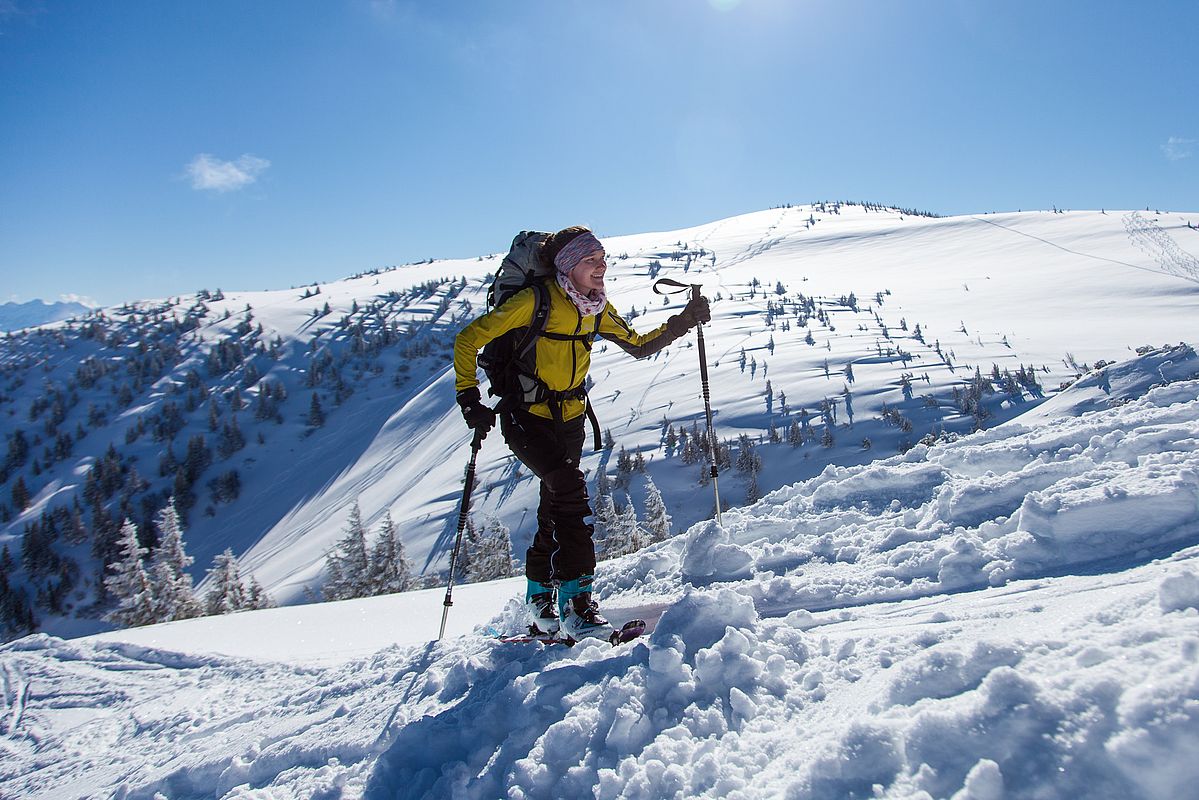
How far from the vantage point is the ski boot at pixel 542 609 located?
438cm

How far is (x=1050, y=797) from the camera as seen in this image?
1.56 metres

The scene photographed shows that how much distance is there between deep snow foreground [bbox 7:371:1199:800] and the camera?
1796 millimetres

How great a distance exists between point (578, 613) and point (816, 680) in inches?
73.1

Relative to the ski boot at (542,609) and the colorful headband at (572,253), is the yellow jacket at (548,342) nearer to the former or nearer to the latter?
the colorful headband at (572,253)

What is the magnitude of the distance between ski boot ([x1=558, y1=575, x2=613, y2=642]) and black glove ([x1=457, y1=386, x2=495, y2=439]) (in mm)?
1243

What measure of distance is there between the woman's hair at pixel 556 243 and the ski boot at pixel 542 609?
2.40 metres

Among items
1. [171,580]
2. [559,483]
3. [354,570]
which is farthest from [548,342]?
[171,580]

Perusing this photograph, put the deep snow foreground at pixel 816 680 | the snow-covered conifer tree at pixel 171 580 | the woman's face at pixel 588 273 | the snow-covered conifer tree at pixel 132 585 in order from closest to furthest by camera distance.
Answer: the deep snow foreground at pixel 816 680
the woman's face at pixel 588 273
the snow-covered conifer tree at pixel 171 580
the snow-covered conifer tree at pixel 132 585

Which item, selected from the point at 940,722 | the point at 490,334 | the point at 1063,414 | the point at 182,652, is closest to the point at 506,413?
the point at 490,334

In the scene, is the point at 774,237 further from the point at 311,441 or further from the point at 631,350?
the point at 631,350

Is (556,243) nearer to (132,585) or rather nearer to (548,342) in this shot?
(548,342)

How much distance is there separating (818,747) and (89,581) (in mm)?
120864

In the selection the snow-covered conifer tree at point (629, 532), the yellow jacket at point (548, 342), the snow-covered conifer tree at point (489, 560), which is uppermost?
the yellow jacket at point (548, 342)

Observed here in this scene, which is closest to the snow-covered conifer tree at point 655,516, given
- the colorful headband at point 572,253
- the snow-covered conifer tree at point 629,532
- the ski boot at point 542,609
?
the snow-covered conifer tree at point 629,532
